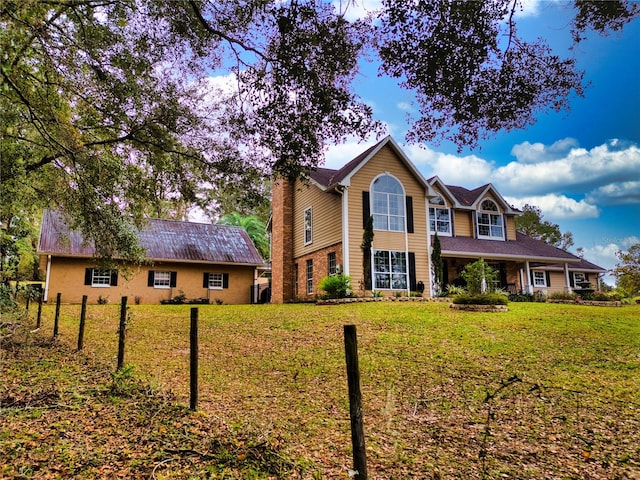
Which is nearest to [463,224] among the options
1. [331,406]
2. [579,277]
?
[579,277]

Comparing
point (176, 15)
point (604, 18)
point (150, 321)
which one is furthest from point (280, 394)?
point (150, 321)

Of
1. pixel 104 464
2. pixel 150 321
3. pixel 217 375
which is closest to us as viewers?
pixel 104 464

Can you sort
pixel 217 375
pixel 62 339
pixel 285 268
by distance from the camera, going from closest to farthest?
pixel 217 375 < pixel 62 339 < pixel 285 268

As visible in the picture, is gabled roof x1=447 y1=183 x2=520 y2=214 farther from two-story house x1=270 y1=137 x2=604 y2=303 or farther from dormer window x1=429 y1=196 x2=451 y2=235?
dormer window x1=429 y1=196 x2=451 y2=235

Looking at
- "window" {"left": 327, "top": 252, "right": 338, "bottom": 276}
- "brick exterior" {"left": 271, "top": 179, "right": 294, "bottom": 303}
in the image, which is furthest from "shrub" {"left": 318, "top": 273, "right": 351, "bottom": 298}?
"brick exterior" {"left": 271, "top": 179, "right": 294, "bottom": 303}

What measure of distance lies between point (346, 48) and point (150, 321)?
382 inches

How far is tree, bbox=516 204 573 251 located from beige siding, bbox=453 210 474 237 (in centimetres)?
2196

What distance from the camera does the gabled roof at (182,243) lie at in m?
19.3

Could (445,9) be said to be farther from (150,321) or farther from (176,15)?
(150,321)

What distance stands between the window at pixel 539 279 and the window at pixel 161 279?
72.6 ft

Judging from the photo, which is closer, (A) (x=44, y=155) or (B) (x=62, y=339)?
(A) (x=44, y=155)

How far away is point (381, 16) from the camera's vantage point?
232 inches

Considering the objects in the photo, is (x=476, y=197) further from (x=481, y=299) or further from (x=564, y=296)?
(x=481, y=299)

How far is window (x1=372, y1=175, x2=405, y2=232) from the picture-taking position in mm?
17031
